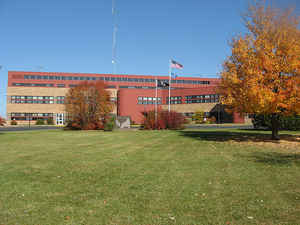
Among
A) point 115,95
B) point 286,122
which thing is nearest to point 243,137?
point 286,122

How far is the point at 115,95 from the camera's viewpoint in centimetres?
7519

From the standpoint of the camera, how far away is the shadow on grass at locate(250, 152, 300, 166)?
404 inches

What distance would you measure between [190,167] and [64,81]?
77651 millimetres

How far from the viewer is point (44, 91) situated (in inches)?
2837

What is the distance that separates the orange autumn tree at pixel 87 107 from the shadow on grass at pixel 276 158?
26.4 metres

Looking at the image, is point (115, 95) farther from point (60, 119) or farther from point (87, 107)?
point (87, 107)

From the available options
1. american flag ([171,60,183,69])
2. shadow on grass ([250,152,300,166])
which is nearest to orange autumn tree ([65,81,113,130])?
american flag ([171,60,183,69])

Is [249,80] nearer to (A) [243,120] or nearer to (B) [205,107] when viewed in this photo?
(A) [243,120]

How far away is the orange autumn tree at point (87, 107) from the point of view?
3662 cm

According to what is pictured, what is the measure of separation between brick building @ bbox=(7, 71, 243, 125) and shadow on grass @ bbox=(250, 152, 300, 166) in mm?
46491

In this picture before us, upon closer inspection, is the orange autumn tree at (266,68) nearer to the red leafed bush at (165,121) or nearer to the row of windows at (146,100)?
the red leafed bush at (165,121)

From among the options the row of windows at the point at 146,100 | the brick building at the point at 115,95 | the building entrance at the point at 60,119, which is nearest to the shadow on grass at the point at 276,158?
the brick building at the point at 115,95

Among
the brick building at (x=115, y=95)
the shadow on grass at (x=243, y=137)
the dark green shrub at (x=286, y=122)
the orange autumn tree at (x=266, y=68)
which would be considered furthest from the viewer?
the brick building at (x=115, y=95)

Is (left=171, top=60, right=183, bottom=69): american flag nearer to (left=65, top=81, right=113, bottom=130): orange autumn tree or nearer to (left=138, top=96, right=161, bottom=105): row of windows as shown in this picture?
(left=65, top=81, right=113, bottom=130): orange autumn tree
